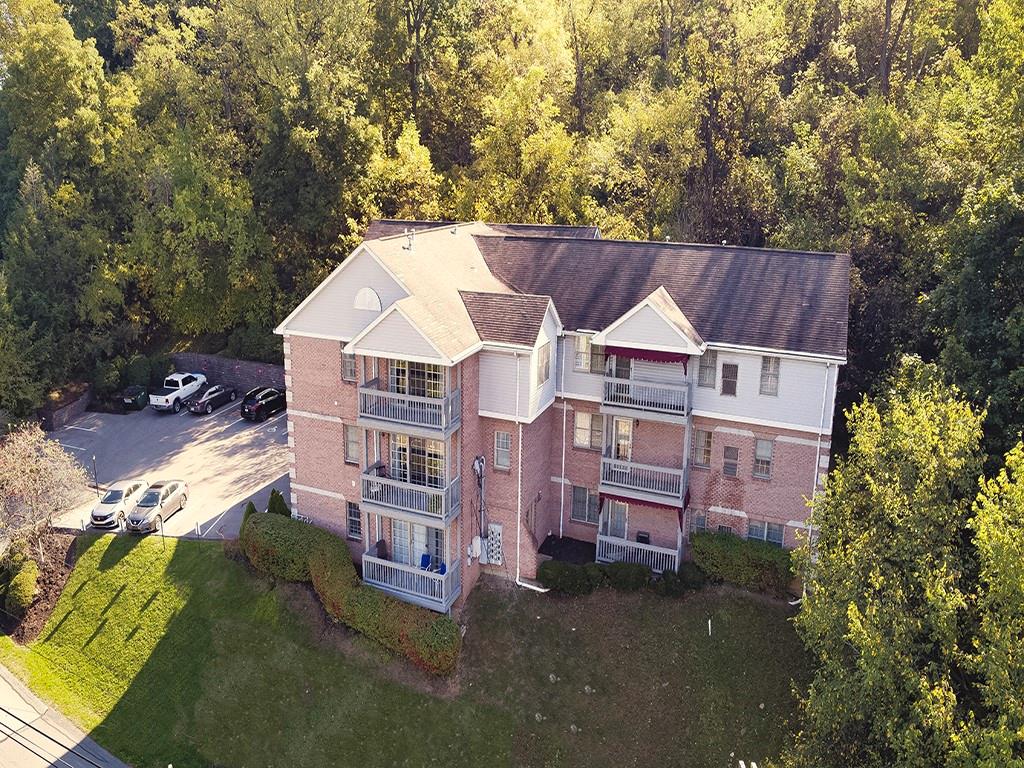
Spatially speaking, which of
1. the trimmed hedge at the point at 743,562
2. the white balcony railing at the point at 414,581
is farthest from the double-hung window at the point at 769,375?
the white balcony railing at the point at 414,581

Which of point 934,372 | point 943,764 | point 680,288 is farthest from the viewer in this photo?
point 680,288

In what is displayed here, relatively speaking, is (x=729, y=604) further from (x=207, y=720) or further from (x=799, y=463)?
(x=207, y=720)

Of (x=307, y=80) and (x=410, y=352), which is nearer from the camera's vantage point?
(x=410, y=352)

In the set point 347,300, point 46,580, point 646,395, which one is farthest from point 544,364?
point 46,580

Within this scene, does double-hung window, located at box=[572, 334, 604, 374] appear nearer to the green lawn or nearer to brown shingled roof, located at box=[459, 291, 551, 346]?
brown shingled roof, located at box=[459, 291, 551, 346]

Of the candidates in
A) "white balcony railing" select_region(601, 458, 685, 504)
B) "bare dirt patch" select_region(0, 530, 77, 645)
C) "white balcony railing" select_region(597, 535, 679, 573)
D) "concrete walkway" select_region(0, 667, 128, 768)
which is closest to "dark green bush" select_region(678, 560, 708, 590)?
"white balcony railing" select_region(597, 535, 679, 573)

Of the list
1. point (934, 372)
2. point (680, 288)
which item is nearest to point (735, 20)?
point (680, 288)

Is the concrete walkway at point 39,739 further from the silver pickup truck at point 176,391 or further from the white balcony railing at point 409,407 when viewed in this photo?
the silver pickup truck at point 176,391
